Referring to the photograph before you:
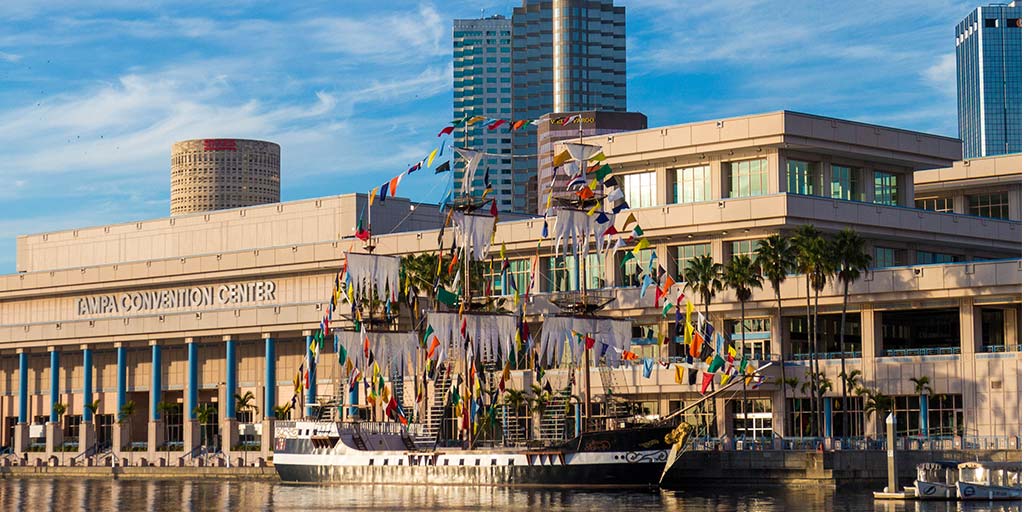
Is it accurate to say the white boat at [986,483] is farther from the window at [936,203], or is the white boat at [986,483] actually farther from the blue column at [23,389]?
the blue column at [23,389]

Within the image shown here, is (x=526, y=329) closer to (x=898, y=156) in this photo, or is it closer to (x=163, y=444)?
(x=898, y=156)

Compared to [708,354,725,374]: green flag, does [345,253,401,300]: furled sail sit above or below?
above

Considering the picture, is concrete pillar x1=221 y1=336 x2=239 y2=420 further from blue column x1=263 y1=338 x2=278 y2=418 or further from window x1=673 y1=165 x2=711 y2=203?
window x1=673 y1=165 x2=711 y2=203

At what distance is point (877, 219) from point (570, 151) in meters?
27.8

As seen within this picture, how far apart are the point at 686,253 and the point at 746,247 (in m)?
4.76

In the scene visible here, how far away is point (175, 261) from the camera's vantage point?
488ft

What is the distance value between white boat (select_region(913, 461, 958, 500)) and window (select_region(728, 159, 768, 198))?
3620 cm

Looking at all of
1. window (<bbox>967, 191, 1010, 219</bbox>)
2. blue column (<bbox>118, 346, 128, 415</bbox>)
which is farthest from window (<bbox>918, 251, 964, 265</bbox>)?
blue column (<bbox>118, 346, 128, 415</bbox>)

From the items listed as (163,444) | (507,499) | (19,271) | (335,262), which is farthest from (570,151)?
(19,271)

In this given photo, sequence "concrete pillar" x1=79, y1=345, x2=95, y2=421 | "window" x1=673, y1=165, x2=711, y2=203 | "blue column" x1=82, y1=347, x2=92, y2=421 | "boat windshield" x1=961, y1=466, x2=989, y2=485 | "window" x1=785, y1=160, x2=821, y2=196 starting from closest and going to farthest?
"boat windshield" x1=961, y1=466, x2=989, y2=485 → "window" x1=785, y1=160, x2=821, y2=196 → "window" x1=673, y1=165, x2=711, y2=203 → "concrete pillar" x1=79, y1=345, x2=95, y2=421 → "blue column" x1=82, y1=347, x2=92, y2=421

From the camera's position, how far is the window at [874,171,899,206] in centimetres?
12719

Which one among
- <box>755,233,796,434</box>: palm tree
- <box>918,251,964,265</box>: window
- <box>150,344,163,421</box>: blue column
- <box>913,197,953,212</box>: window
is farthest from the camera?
<box>150,344,163,421</box>: blue column

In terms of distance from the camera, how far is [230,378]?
13962 cm

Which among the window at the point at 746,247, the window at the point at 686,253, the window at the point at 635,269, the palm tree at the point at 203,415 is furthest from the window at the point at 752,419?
the palm tree at the point at 203,415
